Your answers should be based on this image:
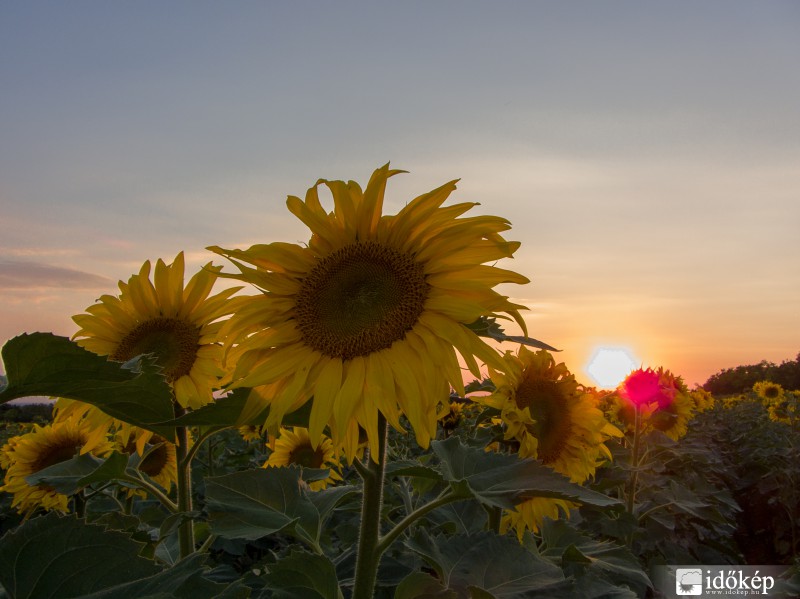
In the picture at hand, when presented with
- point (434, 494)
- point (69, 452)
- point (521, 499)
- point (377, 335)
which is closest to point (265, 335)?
point (377, 335)

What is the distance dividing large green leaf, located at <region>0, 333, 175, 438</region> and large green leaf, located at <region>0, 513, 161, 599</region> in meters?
0.20

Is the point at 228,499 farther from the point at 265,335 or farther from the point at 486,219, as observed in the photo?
the point at 486,219

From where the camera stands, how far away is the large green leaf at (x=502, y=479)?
1.69 metres

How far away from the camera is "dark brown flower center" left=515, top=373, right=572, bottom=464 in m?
3.53

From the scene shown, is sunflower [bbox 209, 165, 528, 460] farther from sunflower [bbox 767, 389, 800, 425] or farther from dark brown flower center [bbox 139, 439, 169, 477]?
sunflower [bbox 767, 389, 800, 425]

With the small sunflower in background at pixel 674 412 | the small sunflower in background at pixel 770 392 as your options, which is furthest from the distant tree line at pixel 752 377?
the small sunflower in background at pixel 674 412

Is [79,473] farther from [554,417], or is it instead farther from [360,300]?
[554,417]

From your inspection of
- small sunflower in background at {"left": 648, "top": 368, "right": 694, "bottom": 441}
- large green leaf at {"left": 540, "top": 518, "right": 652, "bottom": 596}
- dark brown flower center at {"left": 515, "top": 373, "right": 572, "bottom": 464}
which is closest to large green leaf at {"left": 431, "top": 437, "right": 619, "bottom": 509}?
large green leaf at {"left": 540, "top": 518, "right": 652, "bottom": 596}

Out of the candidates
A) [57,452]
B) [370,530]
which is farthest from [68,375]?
[57,452]

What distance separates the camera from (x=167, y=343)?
120 inches

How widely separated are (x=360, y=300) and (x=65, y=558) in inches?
49.6

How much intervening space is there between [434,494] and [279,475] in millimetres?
1690

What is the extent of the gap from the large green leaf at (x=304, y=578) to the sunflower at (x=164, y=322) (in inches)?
51.2

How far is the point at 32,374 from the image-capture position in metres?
1.06
